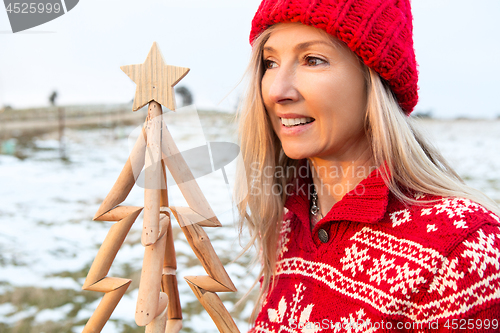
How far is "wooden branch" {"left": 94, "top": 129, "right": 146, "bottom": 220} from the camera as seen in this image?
100cm

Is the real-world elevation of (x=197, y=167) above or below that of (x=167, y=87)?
below

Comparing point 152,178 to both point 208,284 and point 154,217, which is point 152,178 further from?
point 208,284

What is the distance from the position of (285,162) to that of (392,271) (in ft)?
2.40

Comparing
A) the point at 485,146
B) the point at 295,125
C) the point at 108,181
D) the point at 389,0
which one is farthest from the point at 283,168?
the point at 485,146

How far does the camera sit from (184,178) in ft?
3.43

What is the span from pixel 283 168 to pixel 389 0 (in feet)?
2.60

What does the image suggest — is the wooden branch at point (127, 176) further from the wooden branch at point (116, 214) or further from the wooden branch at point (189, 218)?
the wooden branch at point (189, 218)

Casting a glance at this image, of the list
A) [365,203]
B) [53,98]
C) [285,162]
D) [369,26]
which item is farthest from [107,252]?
[53,98]

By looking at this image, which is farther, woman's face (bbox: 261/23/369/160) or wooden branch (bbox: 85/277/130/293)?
woman's face (bbox: 261/23/369/160)

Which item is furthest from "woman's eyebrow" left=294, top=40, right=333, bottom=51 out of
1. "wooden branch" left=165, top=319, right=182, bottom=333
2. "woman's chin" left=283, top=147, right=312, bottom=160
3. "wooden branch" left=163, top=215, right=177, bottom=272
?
"wooden branch" left=165, top=319, right=182, bottom=333

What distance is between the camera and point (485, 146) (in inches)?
204

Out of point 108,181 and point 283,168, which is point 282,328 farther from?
point 108,181

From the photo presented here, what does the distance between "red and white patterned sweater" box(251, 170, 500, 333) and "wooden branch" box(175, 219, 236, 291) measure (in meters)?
0.38

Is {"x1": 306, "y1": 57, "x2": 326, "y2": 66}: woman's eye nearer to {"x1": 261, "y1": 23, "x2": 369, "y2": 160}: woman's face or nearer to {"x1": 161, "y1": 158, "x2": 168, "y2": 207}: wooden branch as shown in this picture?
{"x1": 261, "y1": 23, "x2": 369, "y2": 160}: woman's face
